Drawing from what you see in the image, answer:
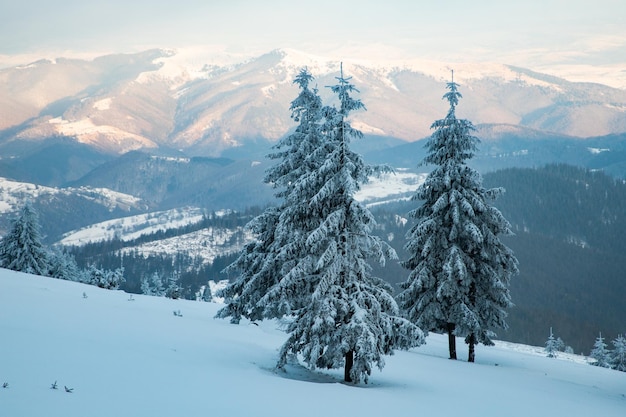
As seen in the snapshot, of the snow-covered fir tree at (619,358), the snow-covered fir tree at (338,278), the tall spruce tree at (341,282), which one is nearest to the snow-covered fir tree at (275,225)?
the snow-covered fir tree at (338,278)

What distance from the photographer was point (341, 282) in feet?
57.0

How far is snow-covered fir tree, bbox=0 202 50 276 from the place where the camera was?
51156mm

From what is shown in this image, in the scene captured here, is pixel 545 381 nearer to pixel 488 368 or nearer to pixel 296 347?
pixel 488 368

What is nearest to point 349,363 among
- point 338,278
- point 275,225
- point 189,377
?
point 338,278

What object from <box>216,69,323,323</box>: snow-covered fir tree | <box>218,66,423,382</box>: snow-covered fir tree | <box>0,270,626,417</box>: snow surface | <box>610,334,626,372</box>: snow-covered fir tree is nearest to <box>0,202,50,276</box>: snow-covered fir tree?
<box>0,270,626,417</box>: snow surface

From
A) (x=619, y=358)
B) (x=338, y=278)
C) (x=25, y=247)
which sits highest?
(x=338, y=278)

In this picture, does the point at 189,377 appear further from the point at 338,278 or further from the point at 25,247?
the point at 25,247

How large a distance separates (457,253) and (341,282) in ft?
40.5

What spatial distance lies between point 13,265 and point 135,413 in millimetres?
48500

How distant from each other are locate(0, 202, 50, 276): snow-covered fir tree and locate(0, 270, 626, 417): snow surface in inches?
1140

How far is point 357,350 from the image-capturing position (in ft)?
51.9

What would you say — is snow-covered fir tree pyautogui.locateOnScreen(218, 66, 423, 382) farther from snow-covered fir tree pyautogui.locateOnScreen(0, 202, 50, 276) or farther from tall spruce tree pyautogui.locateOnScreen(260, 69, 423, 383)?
snow-covered fir tree pyautogui.locateOnScreen(0, 202, 50, 276)

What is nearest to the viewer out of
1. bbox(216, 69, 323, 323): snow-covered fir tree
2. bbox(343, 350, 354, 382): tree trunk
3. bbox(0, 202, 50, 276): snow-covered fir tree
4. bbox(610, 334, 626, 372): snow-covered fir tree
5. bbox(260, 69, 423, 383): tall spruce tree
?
bbox(260, 69, 423, 383): tall spruce tree

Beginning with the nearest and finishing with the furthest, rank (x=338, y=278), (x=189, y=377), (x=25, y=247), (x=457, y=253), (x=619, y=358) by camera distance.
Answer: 1. (x=189, y=377)
2. (x=338, y=278)
3. (x=457, y=253)
4. (x=619, y=358)
5. (x=25, y=247)
